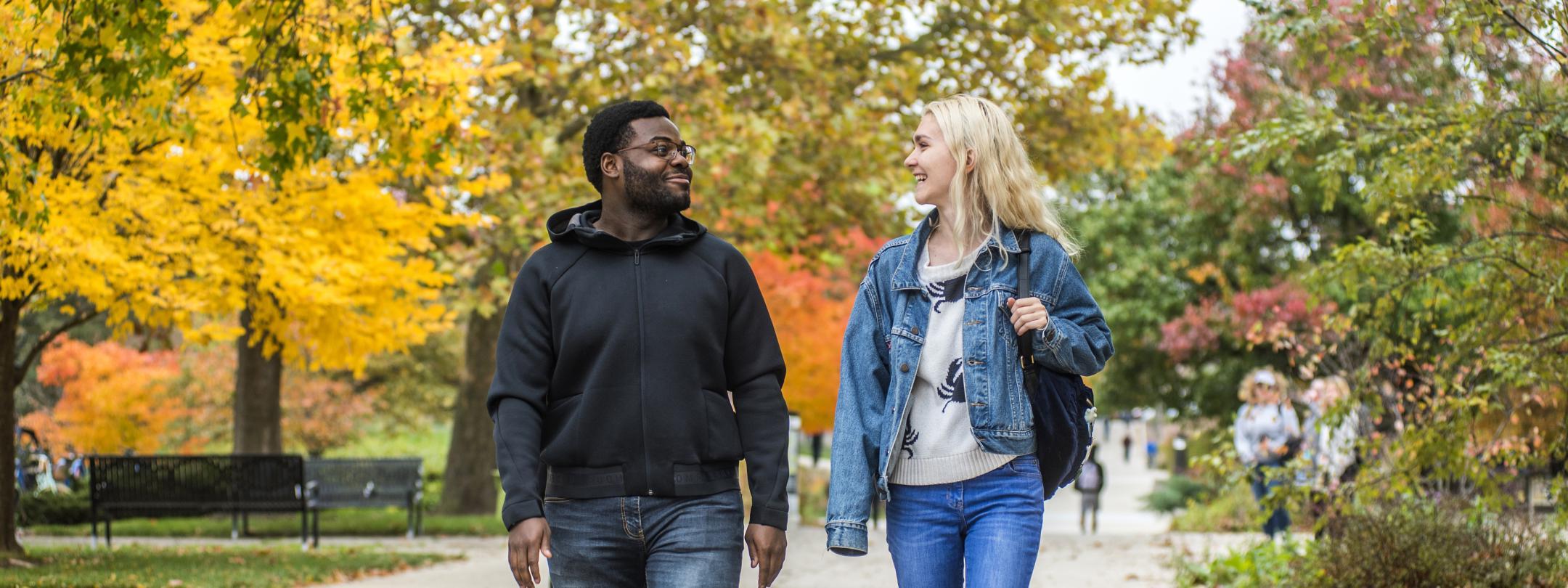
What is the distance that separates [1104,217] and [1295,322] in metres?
8.42

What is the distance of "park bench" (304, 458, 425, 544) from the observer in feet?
57.1

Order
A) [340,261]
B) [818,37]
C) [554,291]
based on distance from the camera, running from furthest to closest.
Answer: [818,37] → [340,261] → [554,291]

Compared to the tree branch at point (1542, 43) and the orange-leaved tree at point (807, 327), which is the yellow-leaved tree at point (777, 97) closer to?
the orange-leaved tree at point (807, 327)

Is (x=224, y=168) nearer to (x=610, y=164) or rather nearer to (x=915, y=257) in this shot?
(x=610, y=164)

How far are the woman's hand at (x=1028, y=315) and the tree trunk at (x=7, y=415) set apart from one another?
10.3 m

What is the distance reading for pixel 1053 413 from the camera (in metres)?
4.02

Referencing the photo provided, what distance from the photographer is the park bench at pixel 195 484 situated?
49.4ft

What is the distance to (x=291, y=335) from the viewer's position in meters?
13.5

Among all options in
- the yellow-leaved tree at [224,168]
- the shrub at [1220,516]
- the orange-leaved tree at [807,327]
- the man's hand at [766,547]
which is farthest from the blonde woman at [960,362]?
the orange-leaved tree at [807,327]

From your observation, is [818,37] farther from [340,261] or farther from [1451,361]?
[1451,361]

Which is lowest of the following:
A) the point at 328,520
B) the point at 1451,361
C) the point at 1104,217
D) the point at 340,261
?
the point at 328,520

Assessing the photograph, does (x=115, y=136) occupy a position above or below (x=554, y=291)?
above

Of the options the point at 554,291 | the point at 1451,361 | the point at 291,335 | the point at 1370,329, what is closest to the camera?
the point at 554,291

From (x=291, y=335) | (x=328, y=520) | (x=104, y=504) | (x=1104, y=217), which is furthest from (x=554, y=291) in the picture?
(x=1104, y=217)
